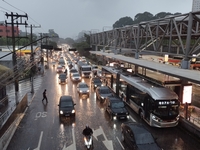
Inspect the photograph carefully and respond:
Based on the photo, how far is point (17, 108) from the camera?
18.7 m

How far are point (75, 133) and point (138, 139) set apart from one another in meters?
5.59

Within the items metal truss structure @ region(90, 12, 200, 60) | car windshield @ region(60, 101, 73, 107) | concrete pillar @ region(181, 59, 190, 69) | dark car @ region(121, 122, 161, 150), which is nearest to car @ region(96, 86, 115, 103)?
car windshield @ region(60, 101, 73, 107)

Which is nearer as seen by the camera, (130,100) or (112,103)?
(112,103)

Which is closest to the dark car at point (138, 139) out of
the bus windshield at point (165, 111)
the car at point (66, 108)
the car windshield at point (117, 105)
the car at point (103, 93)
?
the bus windshield at point (165, 111)

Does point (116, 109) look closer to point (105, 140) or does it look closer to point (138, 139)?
point (105, 140)

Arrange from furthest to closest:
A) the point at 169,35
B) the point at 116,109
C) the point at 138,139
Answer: the point at 169,35 < the point at 116,109 < the point at 138,139

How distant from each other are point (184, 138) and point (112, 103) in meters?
7.14

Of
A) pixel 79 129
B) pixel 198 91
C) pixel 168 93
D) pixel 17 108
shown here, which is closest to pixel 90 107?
pixel 79 129

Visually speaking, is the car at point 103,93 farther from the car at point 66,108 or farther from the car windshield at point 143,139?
the car windshield at point 143,139

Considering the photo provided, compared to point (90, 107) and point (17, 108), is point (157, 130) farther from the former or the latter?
point (17, 108)

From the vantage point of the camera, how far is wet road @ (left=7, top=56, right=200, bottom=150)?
14031 millimetres

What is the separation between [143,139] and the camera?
12516mm

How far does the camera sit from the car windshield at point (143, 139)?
12.4m

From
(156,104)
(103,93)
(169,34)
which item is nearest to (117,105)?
(156,104)
